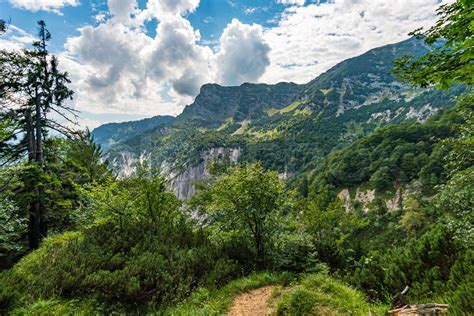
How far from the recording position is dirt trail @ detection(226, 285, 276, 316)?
7.36 metres

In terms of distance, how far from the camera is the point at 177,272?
8734 mm

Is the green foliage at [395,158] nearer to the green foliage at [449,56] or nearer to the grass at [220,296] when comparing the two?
the grass at [220,296]

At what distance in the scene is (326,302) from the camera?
6.68 m

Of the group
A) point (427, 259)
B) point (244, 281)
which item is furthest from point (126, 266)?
point (427, 259)

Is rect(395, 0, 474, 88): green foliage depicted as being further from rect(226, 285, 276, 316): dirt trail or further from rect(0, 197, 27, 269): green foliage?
rect(0, 197, 27, 269): green foliage

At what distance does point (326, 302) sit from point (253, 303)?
2.28 meters

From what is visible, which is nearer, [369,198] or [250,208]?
[250,208]

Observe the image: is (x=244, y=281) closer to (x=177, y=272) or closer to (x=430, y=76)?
(x=177, y=272)

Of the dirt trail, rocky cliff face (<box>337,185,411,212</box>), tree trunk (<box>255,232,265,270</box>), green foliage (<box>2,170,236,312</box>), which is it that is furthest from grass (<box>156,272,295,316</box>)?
rocky cliff face (<box>337,185,411,212</box>)

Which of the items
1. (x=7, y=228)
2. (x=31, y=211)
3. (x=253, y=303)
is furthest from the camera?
(x=31, y=211)

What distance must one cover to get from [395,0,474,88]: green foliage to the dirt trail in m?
6.52

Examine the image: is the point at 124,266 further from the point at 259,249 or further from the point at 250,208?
the point at 259,249

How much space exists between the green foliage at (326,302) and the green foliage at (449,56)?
4.80 m

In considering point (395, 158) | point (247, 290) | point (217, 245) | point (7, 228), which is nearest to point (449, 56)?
point (247, 290)
